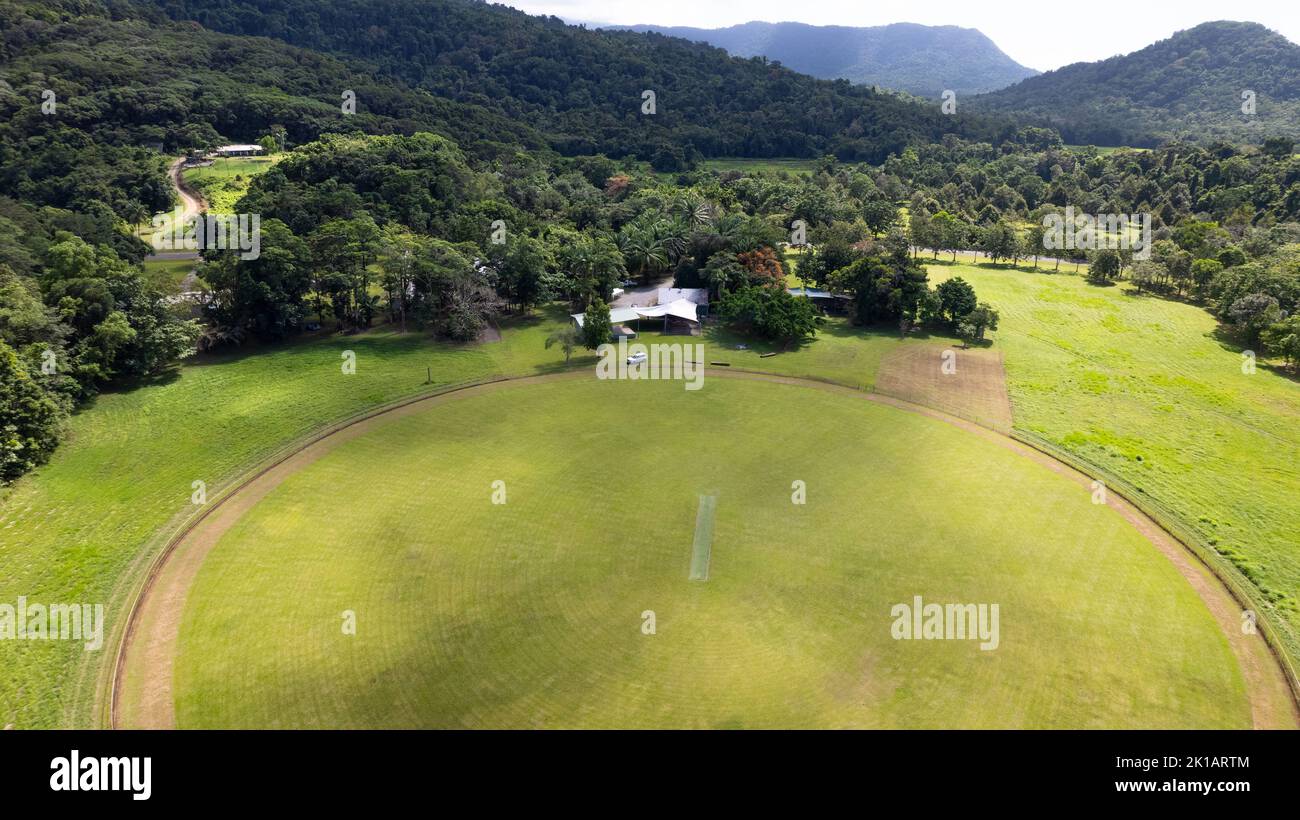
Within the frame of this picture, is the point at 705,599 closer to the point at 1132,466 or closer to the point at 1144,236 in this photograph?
the point at 1132,466

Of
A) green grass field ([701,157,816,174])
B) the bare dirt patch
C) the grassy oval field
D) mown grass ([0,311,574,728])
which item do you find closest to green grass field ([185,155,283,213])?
mown grass ([0,311,574,728])

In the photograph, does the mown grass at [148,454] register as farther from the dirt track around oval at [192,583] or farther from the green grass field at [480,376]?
the dirt track around oval at [192,583]

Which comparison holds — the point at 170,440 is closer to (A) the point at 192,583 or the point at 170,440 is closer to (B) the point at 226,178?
(A) the point at 192,583

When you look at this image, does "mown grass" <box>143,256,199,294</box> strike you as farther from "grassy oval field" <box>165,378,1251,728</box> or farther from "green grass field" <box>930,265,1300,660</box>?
"green grass field" <box>930,265,1300,660</box>

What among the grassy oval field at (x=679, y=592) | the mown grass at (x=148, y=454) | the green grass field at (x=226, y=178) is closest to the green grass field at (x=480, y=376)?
the mown grass at (x=148, y=454)

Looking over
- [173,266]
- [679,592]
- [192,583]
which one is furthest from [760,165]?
[192,583]

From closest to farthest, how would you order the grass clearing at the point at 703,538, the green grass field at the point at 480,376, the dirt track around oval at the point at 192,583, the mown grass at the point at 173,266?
the dirt track around oval at the point at 192,583 → the green grass field at the point at 480,376 → the grass clearing at the point at 703,538 → the mown grass at the point at 173,266
